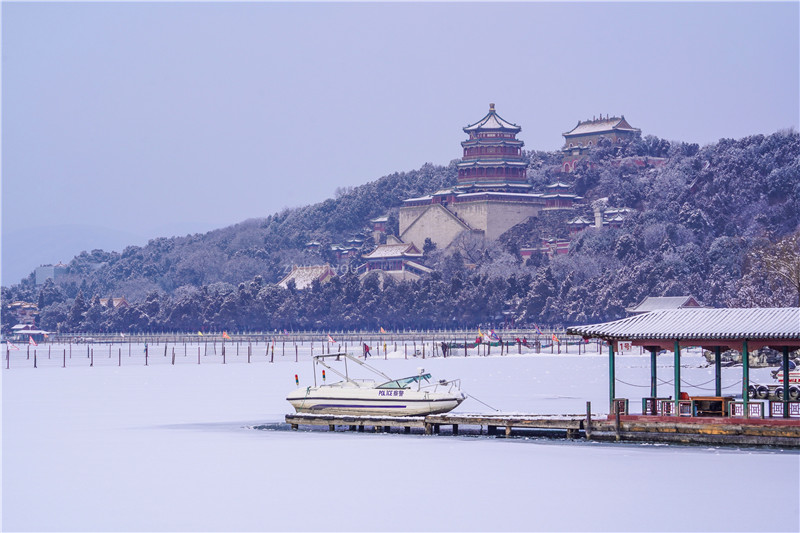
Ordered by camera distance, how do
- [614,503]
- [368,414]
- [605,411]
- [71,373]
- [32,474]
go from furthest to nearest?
[71,373] → [605,411] → [368,414] → [32,474] → [614,503]

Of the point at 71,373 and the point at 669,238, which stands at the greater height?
the point at 669,238

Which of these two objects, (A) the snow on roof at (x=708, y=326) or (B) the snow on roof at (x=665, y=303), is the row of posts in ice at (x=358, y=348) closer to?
(B) the snow on roof at (x=665, y=303)

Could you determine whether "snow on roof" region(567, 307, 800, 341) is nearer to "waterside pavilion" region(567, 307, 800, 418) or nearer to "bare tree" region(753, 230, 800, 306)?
"waterside pavilion" region(567, 307, 800, 418)

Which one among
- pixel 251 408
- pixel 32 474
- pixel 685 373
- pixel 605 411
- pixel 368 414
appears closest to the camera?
pixel 32 474

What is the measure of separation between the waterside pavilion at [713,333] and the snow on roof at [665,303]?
11313 cm

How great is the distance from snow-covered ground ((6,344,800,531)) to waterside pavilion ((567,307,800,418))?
239 cm

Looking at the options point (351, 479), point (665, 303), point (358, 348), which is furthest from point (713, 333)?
point (358, 348)

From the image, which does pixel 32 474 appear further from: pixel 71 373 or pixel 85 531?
pixel 71 373

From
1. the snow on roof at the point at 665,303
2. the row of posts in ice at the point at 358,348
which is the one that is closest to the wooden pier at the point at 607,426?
the row of posts in ice at the point at 358,348

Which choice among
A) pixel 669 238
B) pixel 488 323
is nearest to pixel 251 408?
pixel 488 323

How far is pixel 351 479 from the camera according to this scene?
40906 mm

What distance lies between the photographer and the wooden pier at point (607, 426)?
44.8 meters

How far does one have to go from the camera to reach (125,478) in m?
41.7

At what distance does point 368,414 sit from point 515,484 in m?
16.2
